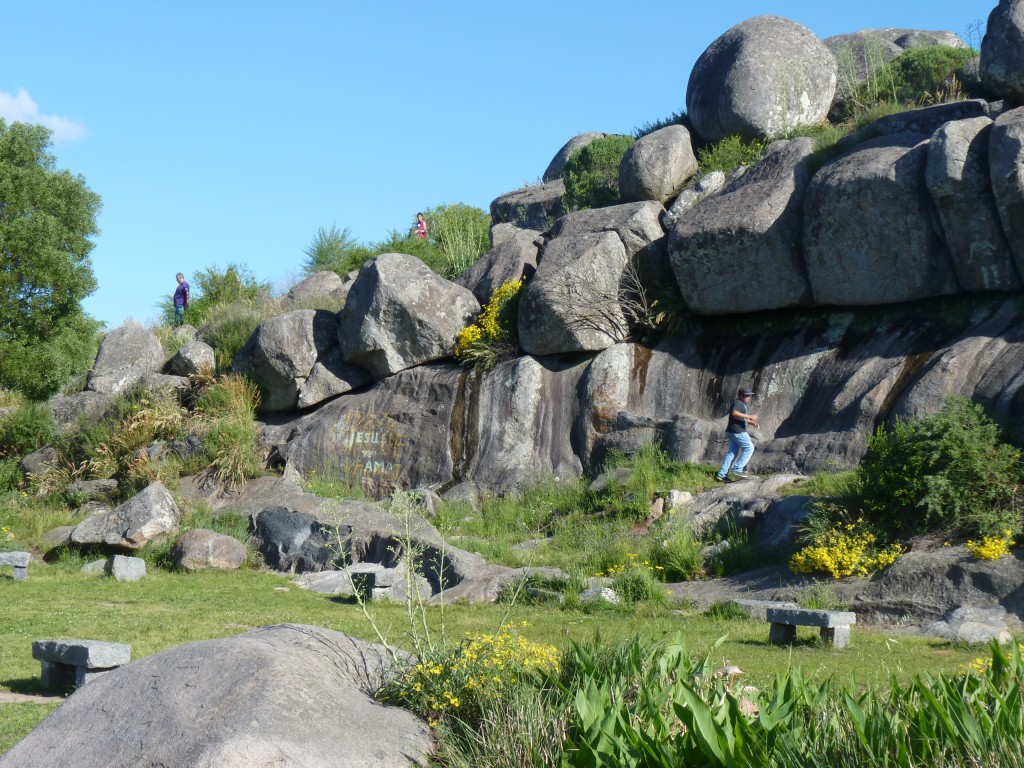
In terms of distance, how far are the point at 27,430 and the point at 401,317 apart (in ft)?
28.8

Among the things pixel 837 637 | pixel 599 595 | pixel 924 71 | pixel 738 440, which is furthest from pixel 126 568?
pixel 924 71

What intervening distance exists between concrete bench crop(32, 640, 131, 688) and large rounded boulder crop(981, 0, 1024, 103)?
17.5m

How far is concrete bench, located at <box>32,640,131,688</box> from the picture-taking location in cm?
802

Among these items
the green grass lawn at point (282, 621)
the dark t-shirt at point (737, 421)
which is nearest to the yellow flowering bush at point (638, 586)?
the green grass lawn at point (282, 621)

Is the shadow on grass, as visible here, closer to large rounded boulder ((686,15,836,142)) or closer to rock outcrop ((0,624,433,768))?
rock outcrop ((0,624,433,768))

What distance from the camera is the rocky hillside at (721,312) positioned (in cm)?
1731

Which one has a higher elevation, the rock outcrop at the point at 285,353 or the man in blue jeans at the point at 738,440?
the rock outcrop at the point at 285,353

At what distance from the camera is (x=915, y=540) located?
12.7 m

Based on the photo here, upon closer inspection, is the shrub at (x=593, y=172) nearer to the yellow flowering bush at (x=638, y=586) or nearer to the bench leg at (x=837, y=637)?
the yellow flowering bush at (x=638, y=586)

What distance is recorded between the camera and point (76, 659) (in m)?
8.13

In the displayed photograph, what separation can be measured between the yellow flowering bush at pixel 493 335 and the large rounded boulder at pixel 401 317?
529 millimetres

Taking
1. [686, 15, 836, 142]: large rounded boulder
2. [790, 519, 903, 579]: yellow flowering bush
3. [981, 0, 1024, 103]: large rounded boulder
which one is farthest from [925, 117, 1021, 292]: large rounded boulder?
[686, 15, 836, 142]: large rounded boulder

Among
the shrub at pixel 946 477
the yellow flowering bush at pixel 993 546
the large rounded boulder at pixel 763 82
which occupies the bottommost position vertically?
the yellow flowering bush at pixel 993 546

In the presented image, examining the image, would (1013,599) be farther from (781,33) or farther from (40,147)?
(40,147)
